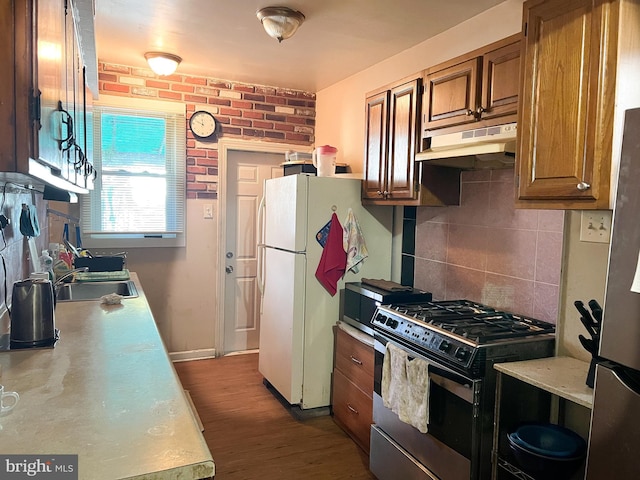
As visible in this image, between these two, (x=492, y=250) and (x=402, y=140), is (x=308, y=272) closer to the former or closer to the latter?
(x=402, y=140)

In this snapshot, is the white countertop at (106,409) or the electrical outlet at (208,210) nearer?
the white countertop at (106,409)

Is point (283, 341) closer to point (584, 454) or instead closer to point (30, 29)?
point (584, 454)

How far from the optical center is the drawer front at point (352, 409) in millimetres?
2755

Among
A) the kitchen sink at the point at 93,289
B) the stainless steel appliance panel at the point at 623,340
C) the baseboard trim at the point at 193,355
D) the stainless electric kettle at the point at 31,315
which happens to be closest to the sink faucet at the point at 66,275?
the kitchen sink at the point at 93,289

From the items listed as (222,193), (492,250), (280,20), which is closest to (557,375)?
(492,250)

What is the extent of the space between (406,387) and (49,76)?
72.7 inches

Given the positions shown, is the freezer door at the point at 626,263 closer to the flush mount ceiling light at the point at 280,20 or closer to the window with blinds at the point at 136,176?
the flush mount ceiling light at the point at 280,20

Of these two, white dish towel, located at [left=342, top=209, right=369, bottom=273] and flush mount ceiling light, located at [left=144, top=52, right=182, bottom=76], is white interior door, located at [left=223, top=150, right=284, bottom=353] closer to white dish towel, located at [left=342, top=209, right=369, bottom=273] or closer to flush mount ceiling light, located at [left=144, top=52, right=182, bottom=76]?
flush mount ceiling light, located at [left=144, top=52, right=182, bottom=76]

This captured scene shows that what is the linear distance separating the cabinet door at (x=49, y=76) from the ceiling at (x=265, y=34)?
147 cm

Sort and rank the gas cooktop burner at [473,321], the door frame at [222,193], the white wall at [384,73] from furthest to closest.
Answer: the door frame at [222,193] → the white wall at [384,73] → the gas cooktop burner at [473,321]

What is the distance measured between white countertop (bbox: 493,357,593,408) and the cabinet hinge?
65.5 inches

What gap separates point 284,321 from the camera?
3.28 metres

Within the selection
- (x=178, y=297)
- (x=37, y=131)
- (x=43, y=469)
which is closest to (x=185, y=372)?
(x=178, y=297)

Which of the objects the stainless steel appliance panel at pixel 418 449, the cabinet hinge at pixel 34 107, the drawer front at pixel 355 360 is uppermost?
the cabinet hinge at pixel 34 107
